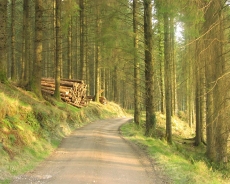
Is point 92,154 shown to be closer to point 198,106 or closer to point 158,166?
point 158,166

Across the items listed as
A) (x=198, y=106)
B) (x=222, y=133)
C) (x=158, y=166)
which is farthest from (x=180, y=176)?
(x=198, y=106)

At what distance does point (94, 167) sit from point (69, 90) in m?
13.4

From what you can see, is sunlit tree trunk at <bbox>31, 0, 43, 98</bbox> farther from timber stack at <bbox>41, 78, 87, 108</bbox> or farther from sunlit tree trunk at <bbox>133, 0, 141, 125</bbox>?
sunlit tree trunk at <bbox>133, 0, 141, 125</bbox>

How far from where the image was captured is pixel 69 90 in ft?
66.4

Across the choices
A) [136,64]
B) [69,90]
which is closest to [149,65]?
[136,64]

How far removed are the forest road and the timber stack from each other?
9.28 metres

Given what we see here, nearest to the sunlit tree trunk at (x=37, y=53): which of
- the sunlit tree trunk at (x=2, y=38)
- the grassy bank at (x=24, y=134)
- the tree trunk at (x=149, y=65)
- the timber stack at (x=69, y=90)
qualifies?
the grassy bank at (x=24, y=134)

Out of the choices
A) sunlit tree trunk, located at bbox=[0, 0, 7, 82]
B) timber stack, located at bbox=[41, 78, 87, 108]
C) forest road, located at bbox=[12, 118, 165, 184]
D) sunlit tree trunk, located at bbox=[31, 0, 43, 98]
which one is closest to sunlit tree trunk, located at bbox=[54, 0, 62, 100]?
timber stack, located at bbox=[41, 78, 87, 108]

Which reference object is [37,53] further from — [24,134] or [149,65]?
[24,134]

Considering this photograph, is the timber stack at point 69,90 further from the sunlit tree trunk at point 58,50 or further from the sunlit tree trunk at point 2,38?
the sunlit tree trunk at point 2,38

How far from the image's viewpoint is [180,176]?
6973mm

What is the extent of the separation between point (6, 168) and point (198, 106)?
14.5 meters

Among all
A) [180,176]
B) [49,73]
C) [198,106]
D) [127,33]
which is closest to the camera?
[180,176]

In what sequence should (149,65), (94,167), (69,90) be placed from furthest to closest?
(69,90), (149,65), (94,167)
